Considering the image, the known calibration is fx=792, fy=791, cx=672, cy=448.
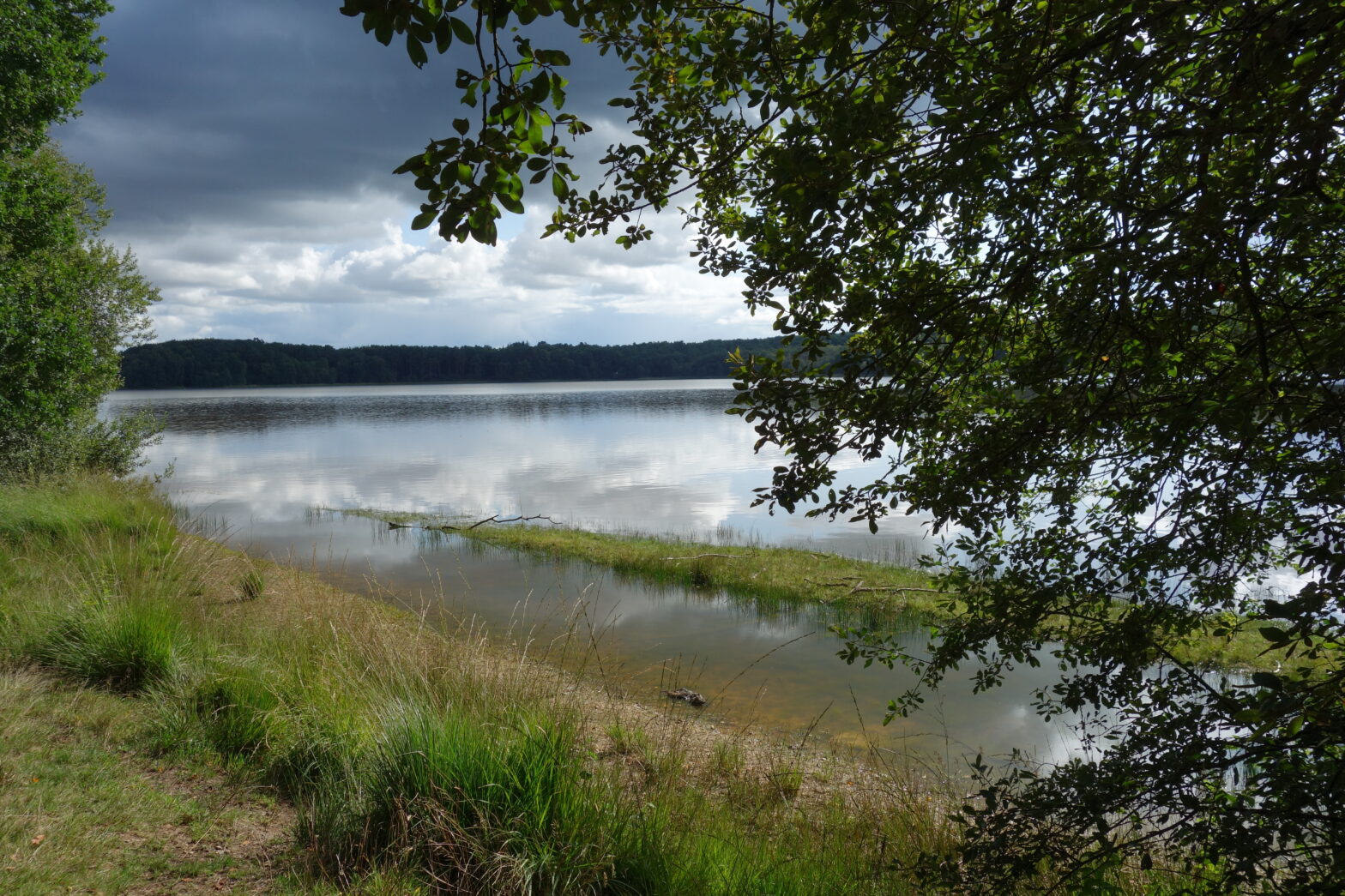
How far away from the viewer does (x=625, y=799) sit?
165 inches

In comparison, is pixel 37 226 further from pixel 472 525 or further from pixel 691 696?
pixel 691 696

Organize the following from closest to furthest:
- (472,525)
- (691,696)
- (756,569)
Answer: (691,696) → (756,569) → (472,525)

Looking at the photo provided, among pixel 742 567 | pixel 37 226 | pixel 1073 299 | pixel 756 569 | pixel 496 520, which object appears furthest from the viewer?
pixel 496 520

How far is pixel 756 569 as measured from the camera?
15.0 m

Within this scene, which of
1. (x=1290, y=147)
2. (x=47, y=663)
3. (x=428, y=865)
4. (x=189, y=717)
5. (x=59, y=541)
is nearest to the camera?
(x=1290, y=147)

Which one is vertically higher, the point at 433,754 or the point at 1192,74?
the point at 1192,74

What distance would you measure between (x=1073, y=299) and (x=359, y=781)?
423 cm

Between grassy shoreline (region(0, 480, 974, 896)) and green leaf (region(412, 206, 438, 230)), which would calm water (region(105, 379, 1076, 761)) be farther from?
green leaf (region(412, 206, 438, 230))

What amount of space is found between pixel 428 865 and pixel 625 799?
101 centimetres

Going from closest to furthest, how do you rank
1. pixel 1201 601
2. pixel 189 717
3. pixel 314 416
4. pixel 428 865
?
Result: pixel 1201 601 < pixel 428 865 < pixel 189 717 < pixel 314 416

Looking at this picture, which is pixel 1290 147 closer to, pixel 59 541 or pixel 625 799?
pixel 625 799

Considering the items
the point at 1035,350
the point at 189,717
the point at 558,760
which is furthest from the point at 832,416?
the point at 189,717

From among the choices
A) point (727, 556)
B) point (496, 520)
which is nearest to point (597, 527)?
point (496, 520)

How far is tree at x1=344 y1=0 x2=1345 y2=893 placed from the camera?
7.17 ft
